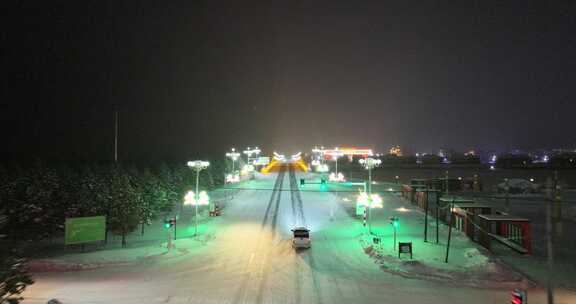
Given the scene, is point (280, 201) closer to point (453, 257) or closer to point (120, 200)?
point (120, 200)

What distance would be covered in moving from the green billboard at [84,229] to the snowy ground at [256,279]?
7.06 ft

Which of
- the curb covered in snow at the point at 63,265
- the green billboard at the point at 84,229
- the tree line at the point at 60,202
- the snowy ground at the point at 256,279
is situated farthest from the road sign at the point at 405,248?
the green billboard at the point at 84,229

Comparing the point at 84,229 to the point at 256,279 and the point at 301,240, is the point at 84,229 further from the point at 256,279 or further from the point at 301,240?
the point at 301,240

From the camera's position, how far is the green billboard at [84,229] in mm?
26625

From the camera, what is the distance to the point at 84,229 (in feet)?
88.9

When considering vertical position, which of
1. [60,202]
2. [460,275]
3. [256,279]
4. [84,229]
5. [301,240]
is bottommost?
[256,279]

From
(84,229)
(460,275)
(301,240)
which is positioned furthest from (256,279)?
(84,229)

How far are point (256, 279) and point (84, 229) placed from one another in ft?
46.3

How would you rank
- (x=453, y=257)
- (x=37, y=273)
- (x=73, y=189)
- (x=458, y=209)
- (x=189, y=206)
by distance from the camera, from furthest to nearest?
1. (x=189, y=206)
2. (x=458, y=209)
3. (x=73, y=189)
4. (x=453, y=257)
5. (x=37, y=273)

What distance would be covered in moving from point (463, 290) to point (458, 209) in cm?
1796

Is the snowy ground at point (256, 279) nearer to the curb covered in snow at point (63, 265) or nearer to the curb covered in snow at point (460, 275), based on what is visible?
the curb covered in snow at point (460, 275)

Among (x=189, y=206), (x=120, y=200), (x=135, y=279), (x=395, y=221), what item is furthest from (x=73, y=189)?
(x=395, y=221)

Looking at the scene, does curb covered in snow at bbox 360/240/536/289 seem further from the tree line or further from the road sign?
the tree line

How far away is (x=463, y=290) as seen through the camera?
18531 millimetres
